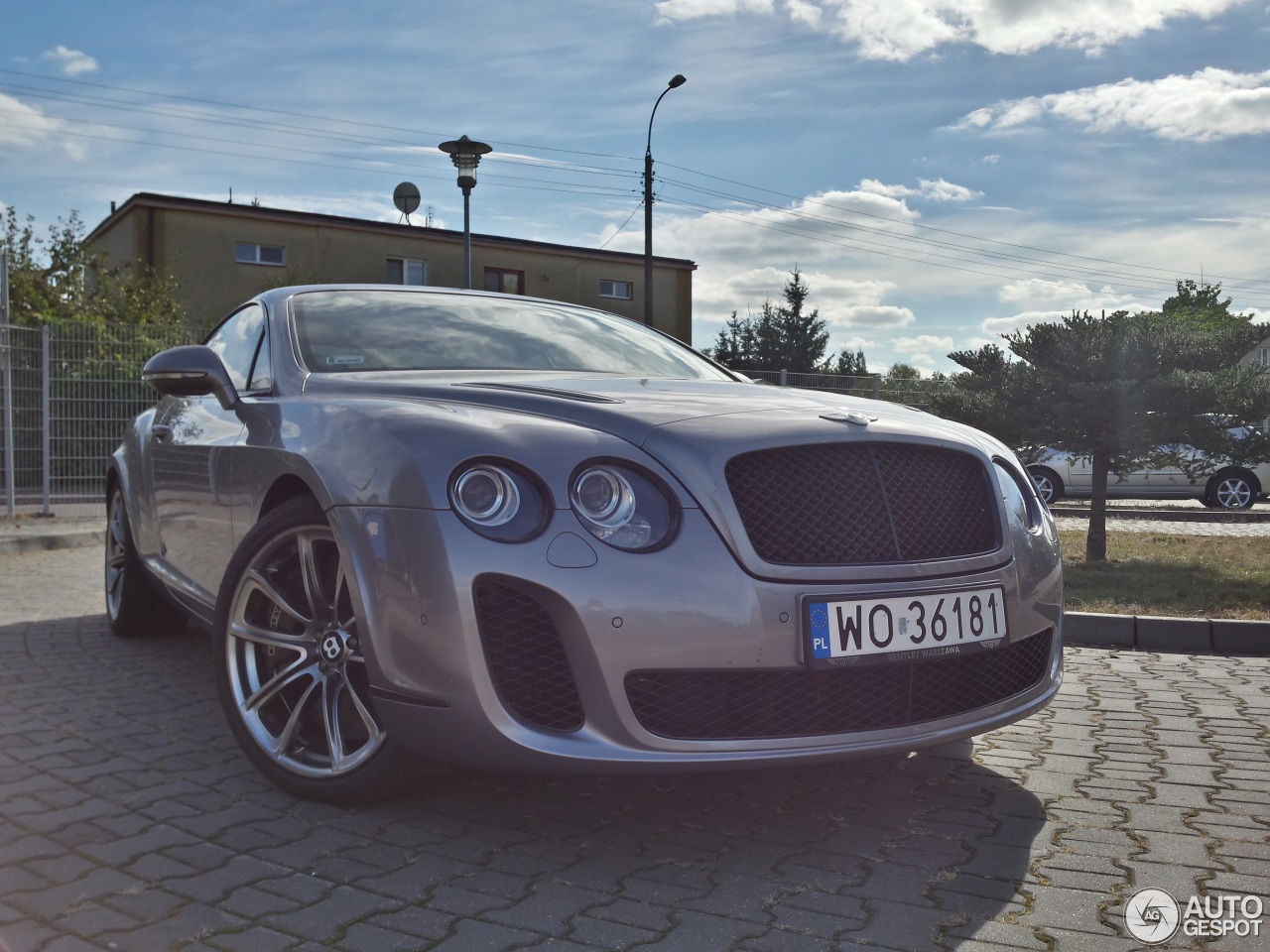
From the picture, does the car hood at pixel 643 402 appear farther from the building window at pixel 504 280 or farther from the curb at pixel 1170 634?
the building window at pixel 504 280

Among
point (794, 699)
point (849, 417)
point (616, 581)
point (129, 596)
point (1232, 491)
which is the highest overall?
point (849, 417)

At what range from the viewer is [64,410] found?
42.3ft

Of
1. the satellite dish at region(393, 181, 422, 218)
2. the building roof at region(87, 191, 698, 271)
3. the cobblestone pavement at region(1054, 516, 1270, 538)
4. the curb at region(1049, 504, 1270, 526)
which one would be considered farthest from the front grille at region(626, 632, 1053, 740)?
the building roof at region(87, 191, 698, 271)

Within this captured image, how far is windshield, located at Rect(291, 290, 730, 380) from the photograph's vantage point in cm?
387

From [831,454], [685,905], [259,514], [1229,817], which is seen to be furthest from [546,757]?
[1229,817]

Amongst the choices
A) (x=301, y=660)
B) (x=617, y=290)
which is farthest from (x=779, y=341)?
(x=301, y=660)

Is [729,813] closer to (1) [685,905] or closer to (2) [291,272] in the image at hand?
(1) [685,905]

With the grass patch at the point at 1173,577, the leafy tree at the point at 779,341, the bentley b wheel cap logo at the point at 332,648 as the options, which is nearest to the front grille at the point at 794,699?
the bentley b wheel cap logo at the point at 332,648

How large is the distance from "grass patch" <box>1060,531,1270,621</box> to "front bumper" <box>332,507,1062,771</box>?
427 centimetres

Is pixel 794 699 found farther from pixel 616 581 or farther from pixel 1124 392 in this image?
pixel 1124 392

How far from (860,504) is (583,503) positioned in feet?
2.30

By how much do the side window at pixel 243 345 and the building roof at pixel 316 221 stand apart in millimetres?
23874

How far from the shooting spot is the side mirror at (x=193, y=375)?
3.95 m

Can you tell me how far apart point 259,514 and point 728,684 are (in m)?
1.64
